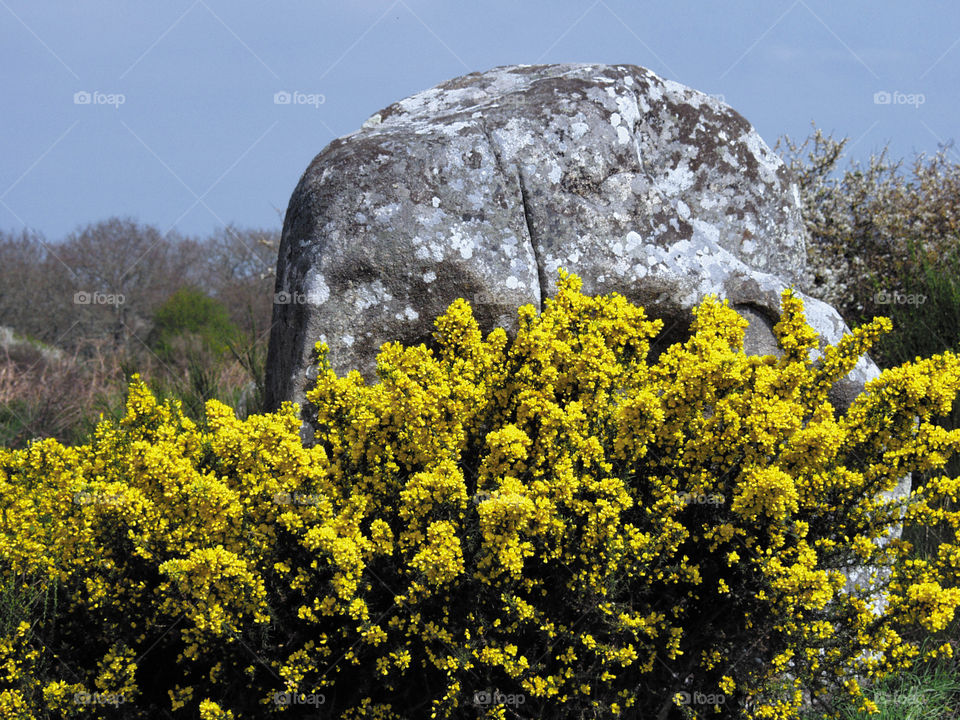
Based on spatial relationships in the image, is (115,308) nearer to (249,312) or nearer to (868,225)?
(249,312)

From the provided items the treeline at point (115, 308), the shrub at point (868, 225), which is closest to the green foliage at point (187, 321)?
the treeline at point (115, 308)

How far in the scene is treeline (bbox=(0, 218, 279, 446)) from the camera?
35.2ft

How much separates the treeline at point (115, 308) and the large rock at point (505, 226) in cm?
481

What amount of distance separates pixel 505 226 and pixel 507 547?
7.01 feet

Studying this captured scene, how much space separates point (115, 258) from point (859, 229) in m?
16.5

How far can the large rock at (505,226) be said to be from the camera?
4.57 meters

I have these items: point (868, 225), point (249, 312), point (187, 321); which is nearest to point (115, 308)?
point (187, 321)

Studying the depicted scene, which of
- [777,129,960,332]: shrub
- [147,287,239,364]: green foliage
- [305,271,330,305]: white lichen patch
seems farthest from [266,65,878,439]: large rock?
[147,287,239,364]: green foliage

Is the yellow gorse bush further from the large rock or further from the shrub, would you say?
the shrub

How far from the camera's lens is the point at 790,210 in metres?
5.79

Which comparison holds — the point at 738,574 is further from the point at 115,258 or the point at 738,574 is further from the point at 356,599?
the point at 115,258

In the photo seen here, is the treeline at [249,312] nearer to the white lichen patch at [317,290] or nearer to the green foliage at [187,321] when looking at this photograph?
the green foliage at [187,321]

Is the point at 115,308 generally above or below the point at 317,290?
above

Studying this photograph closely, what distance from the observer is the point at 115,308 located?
1923 cm
